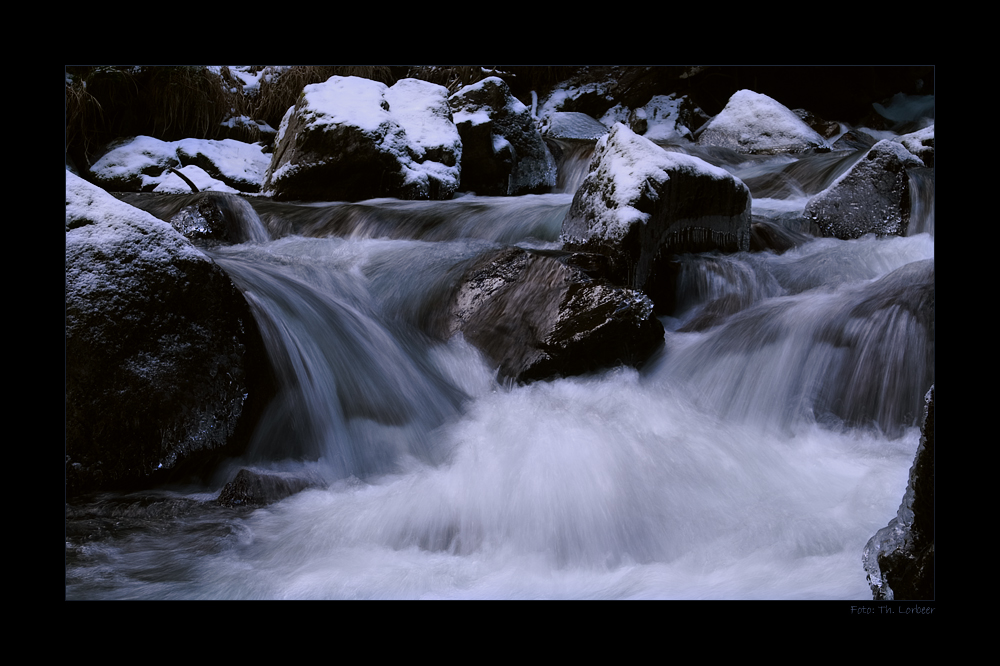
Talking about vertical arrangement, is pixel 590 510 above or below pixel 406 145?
below

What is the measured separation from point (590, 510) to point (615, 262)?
45.1 inches

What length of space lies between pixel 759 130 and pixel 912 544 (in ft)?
8.96

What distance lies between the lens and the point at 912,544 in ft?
4.46

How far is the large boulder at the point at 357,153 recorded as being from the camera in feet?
11.3

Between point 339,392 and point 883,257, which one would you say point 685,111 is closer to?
point 883,257

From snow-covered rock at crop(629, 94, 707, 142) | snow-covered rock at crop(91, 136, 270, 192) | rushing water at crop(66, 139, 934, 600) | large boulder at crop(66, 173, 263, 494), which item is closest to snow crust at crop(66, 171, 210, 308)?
large boulder at crop(66, 173, 263, 494)

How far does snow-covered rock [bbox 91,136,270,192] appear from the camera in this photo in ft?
9.07

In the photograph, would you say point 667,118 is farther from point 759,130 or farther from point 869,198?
point 869,198

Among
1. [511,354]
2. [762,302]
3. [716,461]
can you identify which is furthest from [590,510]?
[762,302]

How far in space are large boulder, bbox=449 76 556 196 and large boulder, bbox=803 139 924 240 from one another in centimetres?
135

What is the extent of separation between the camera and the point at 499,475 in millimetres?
1962

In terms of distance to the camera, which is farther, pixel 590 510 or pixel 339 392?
pixel 339 392

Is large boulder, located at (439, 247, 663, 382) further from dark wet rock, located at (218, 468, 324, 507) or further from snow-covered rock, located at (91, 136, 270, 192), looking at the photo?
snow-covered rock, located at (91, 136, 270, 192)

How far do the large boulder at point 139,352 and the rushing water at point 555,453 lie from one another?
10cm
